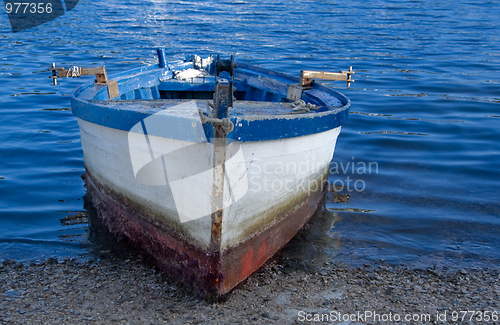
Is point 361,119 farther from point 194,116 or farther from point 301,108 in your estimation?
point 194,116

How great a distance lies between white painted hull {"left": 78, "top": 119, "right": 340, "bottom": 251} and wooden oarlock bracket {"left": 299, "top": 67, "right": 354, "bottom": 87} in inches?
51.0

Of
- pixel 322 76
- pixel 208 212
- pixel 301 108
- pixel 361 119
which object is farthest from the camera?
pixel 361 119

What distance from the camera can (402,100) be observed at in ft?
31.4

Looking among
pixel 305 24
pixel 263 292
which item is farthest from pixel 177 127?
pixel 305 24

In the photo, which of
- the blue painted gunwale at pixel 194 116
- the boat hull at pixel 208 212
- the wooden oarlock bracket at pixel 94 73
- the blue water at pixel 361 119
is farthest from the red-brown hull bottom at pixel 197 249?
the wooden oarlock bracket at pixel 94 73

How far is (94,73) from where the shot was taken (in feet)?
17.6

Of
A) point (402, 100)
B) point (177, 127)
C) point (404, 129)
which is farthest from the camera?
point (402, 100)

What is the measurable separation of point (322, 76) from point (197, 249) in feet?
9.51

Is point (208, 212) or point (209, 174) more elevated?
point (209, 174)

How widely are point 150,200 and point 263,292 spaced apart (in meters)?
1.39

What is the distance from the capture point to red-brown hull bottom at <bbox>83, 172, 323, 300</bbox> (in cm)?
362

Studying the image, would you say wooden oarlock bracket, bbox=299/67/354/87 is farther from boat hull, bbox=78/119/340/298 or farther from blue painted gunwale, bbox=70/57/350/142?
boat hull, bbox=78/119/340/298

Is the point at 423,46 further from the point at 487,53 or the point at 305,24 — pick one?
the point at 305,24

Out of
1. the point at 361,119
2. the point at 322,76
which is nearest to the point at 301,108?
the point at 322,76
